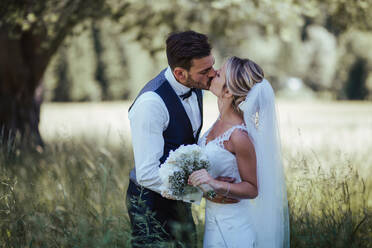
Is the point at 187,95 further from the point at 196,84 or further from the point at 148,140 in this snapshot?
the point at 148,140

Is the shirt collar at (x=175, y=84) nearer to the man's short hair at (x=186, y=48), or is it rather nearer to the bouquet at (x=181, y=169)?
the man's short hair at (x=186, y=48)

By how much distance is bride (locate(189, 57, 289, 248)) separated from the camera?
9.14ft

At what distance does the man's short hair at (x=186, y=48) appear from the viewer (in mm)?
2938

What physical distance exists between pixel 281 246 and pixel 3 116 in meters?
6.62

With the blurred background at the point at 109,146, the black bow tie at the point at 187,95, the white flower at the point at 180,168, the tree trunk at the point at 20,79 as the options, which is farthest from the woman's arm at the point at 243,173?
the tree trunk at the point at 20,79

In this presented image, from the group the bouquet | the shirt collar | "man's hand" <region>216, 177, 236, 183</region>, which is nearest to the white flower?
the bouquet

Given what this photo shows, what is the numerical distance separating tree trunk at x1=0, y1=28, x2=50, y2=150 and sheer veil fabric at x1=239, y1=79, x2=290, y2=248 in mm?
5740

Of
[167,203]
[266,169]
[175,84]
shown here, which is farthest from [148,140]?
[266,169]

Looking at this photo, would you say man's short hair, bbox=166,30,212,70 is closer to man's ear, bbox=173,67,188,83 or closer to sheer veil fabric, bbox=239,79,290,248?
man's ear, bbox=173,67,188,83

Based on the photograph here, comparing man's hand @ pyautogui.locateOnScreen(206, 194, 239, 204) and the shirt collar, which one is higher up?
the shirt collar

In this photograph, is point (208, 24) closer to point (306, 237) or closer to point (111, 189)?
point (111, 189)

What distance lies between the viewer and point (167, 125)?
9.93ft

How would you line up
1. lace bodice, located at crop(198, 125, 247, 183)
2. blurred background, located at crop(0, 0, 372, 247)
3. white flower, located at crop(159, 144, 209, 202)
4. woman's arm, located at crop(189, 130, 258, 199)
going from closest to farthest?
white flower, located at crop(159, 144, 209, 202) → woman's arm, located at crop(189, 130, 258, 199) → lace bodice, located at crop(198, 125, 247, 183) → blurred background, located at crop(0, 0, 372, 247)

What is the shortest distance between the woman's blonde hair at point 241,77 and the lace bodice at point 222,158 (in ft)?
0.85
